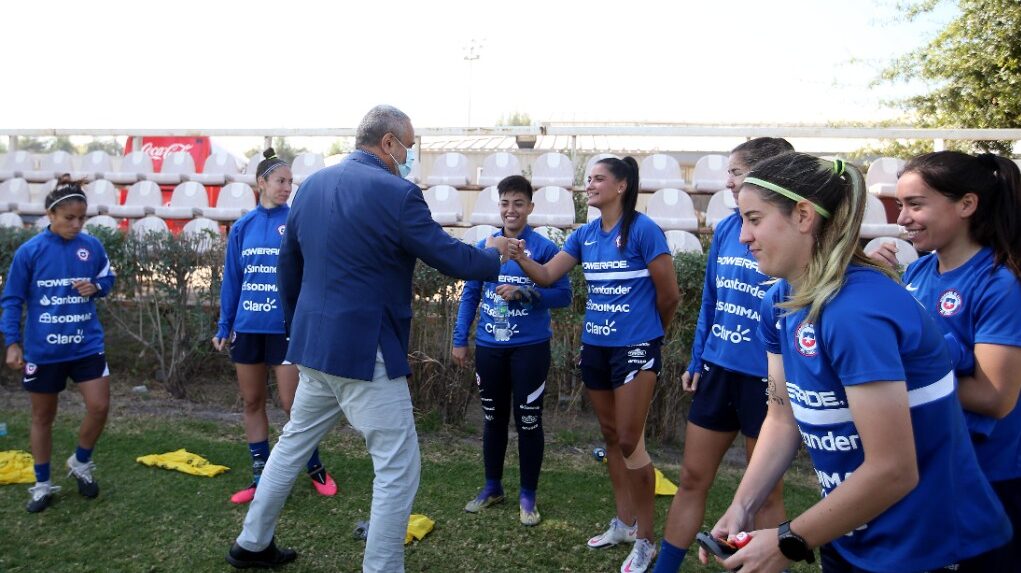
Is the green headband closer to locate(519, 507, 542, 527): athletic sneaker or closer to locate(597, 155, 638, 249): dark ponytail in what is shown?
locate(597, 155, 638, 249): dark ponytail

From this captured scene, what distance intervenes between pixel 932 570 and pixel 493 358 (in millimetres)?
2821

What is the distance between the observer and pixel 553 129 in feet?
37.4

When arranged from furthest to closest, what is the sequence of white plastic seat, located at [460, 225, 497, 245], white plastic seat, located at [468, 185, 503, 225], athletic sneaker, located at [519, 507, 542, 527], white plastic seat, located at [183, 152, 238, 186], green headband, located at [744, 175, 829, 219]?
white plastic seat, located at [183, 152, 238, 186]
white plastic seat, located at [468, 185, 503, 225]
white plastic seat, located at [460, 225, 497, 245]
athletic sneaker, located at [519, 507, 542, 527]
green headband, located at [744, 175, 829, 219]

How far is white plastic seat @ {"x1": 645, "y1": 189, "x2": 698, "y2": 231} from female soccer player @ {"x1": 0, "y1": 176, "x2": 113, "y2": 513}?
669 cm

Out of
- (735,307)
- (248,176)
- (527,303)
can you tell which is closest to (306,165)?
(248,176)

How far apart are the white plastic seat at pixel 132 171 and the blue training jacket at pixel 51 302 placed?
8175 millimetres

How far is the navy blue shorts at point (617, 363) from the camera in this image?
3.60 metres

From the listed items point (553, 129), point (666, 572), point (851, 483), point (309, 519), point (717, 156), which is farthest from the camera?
point (553, 129)

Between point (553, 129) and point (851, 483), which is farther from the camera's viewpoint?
point (553, 129)

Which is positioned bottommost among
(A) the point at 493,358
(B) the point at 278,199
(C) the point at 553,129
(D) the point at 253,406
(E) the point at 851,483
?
(D) the point at 253,406

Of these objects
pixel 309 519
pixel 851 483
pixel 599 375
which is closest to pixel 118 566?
pixel 309 519

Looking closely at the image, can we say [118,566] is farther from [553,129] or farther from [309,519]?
[553,129]

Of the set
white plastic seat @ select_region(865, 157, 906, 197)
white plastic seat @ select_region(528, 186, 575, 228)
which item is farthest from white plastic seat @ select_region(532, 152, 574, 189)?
white plastic seat @ select_region(865, 157, 906, 197)

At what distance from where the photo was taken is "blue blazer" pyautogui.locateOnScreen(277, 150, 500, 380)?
9.55 feet
